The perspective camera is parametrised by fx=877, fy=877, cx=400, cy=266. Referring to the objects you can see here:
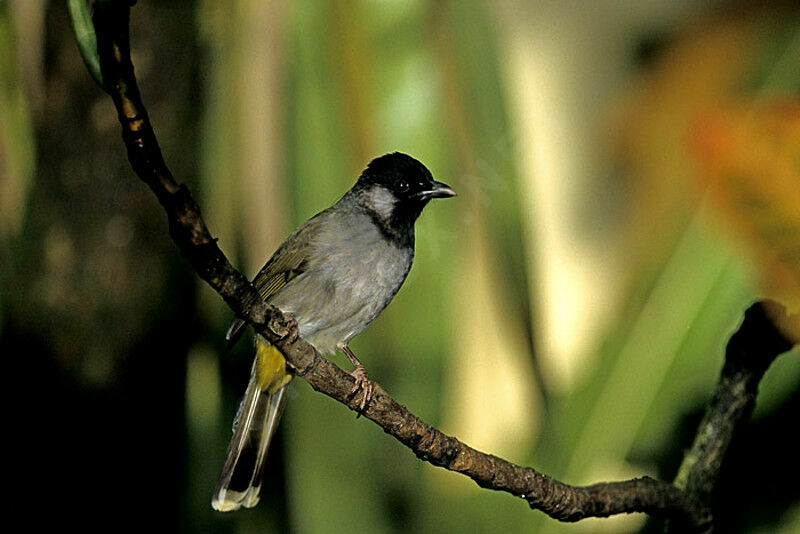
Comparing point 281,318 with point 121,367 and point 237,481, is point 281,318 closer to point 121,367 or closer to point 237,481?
point 237,481

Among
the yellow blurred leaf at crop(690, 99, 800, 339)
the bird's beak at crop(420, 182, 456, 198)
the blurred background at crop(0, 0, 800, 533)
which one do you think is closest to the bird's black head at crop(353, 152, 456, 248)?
the bird's beak at crop(420, 182, 456, 198)

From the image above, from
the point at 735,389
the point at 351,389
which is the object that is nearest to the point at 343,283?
the point at 351,389

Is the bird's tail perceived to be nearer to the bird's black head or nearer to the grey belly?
the grey belly

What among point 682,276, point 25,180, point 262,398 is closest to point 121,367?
point 25,180

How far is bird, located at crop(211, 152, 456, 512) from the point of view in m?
0.80

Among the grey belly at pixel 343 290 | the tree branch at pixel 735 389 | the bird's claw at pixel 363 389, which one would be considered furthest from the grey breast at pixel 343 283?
the tree branch at pixel 735 389

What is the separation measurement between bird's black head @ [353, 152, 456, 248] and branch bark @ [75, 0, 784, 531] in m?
0.24

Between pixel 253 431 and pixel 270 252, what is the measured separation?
0.26 metres

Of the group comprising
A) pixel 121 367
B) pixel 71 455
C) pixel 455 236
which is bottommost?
pixel 71 455

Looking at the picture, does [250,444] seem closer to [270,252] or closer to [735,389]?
[270,252]

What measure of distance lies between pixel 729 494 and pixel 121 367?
898 millimetres

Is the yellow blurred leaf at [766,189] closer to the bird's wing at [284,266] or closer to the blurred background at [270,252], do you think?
the blurred background at [270,252]

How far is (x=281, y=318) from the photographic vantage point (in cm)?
49

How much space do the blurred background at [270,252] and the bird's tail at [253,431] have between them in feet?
0.74
